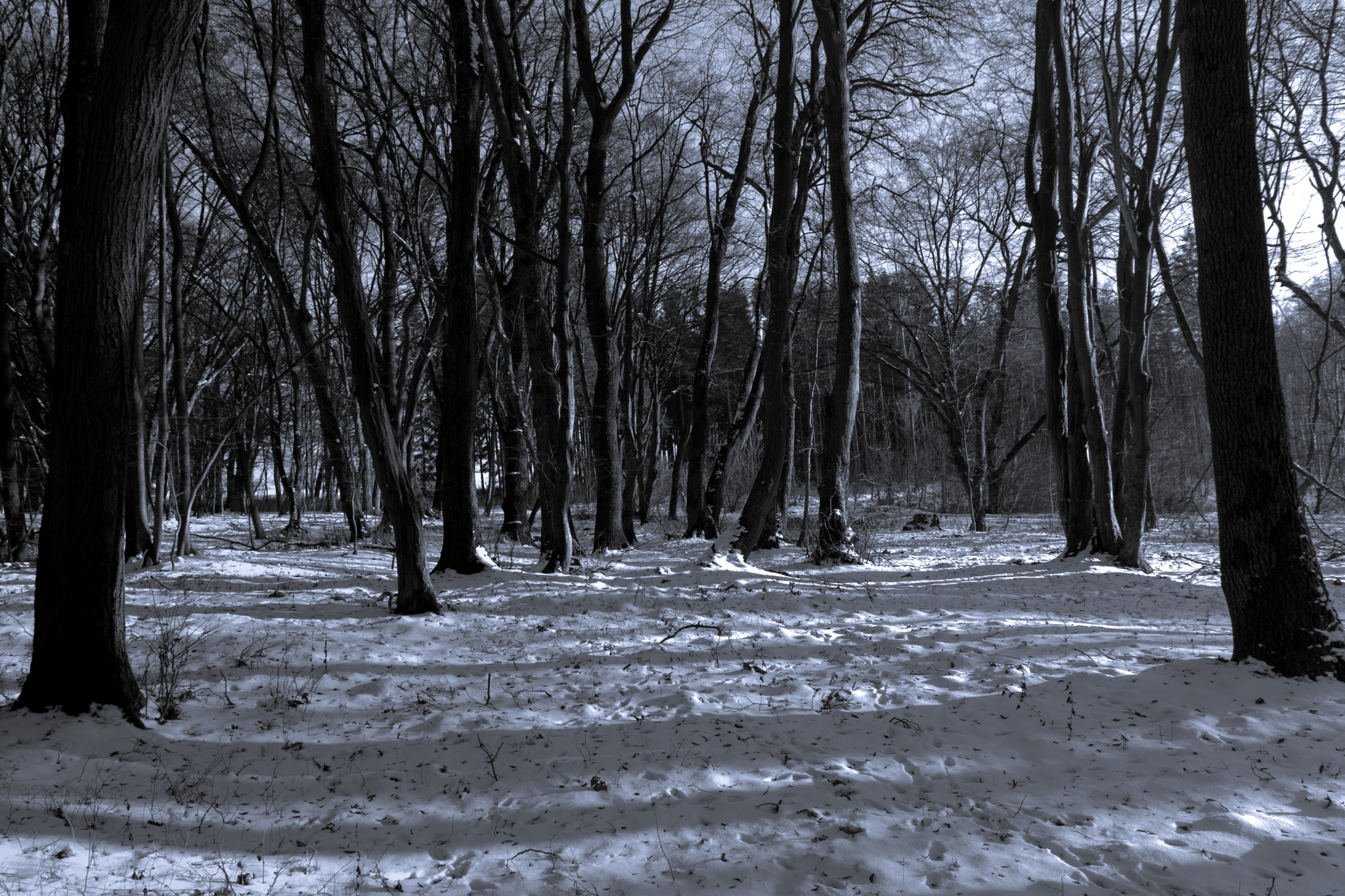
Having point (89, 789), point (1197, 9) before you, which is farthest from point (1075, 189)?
point (89, 789)

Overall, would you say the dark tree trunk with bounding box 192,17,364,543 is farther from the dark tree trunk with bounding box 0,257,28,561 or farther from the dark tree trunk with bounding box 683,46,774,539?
the dark tree trunk with bounding box 683,46,774,539

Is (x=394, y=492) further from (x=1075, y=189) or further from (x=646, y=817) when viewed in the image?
(x=1075, y=189)

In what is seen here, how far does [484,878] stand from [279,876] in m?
0.83

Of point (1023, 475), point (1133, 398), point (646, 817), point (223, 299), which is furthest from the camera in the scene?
point (1023, 475)

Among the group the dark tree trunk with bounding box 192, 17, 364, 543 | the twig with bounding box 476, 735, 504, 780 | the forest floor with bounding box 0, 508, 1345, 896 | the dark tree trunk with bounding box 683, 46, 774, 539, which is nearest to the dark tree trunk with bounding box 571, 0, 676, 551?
the dark tree trunk with bounding box 683, 46, 774, 539

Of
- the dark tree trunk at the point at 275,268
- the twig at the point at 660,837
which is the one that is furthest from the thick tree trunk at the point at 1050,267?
the dark tree trunk at the point at 275,268

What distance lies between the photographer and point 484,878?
2.99 metres

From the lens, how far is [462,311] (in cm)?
880

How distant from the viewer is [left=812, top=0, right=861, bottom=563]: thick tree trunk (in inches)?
409

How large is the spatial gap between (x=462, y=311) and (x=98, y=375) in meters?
4.98

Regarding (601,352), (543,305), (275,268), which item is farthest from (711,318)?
(275,268)

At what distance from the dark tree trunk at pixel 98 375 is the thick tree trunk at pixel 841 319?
8305 millimetres

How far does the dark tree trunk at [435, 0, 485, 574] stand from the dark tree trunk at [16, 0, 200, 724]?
4.41 metres

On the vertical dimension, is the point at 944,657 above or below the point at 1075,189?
below
